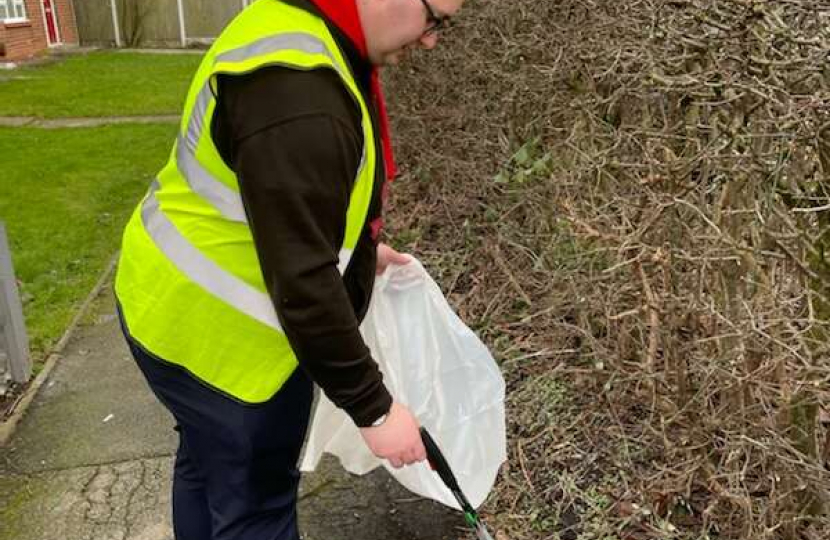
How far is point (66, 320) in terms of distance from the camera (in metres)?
4.74

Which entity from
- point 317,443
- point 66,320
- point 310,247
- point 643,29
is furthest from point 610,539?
point 66,320

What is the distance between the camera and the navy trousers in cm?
193

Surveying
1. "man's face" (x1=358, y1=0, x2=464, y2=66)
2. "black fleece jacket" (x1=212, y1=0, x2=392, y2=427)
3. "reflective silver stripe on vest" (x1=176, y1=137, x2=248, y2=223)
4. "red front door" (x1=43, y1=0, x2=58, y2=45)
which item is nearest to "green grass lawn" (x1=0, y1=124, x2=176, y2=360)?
"reflective silver stripe on vest" (x1=176, y1=137, x2=248, y2=223)

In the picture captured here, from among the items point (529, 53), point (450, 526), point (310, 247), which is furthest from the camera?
point (529, 53)

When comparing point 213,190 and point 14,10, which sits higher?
point 213,190

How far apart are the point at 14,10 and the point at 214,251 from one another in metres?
18.9

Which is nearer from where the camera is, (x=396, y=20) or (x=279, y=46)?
(x=279, y=46)

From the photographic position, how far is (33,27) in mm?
18359

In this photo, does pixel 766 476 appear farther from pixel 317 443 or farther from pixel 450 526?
pixel 317 443

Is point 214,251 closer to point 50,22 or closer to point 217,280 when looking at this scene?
point 217,280

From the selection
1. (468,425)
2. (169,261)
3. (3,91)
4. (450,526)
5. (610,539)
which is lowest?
(3,91)

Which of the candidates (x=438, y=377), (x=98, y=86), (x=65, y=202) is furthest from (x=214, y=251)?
(x=98, y=86)

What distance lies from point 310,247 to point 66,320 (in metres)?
3.64

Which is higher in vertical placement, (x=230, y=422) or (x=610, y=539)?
(x=230, y=422)
